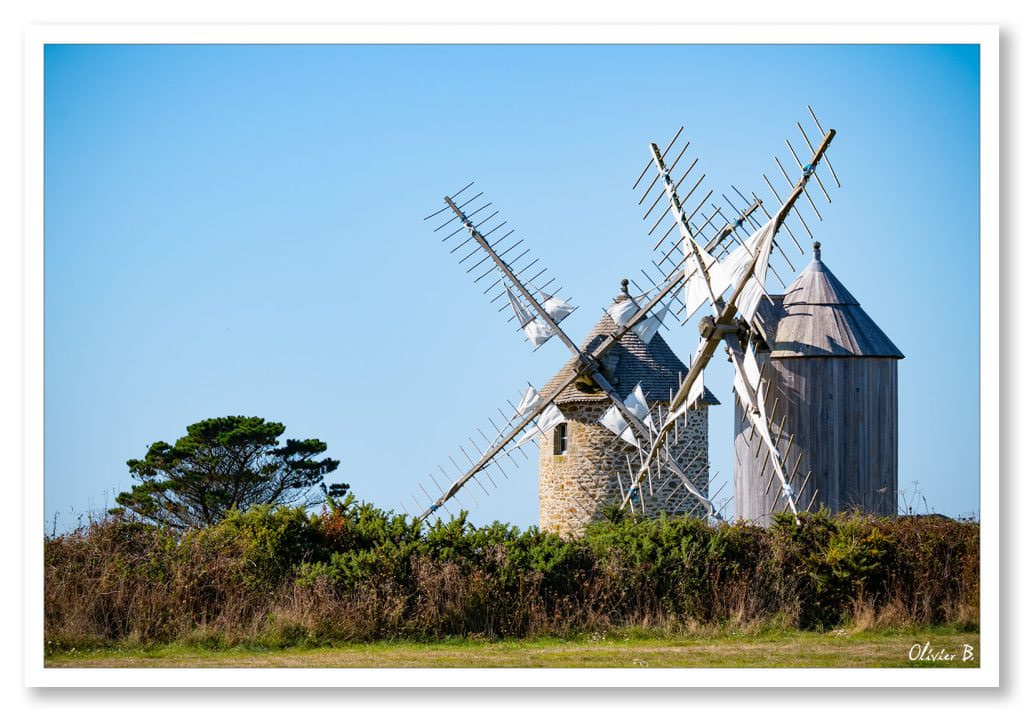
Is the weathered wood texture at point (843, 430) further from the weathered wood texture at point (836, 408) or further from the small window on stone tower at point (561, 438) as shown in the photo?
the small window on stone tower at point (561, 438)

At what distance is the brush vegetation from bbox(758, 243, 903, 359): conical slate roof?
287 cm

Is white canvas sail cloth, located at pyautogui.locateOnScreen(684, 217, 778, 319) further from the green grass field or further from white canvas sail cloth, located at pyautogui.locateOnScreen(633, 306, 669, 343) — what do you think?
the green grass field

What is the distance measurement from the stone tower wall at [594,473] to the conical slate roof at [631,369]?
0.23 m

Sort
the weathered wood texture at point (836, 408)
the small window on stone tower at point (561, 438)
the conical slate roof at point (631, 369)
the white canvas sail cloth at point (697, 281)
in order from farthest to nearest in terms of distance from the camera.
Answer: the small window on stone tower at point (561, 438), the conical slate roof at point (631, 369), the white canvas sail cloth at point (697, 281), the weathered wood texture at point (836, 408)

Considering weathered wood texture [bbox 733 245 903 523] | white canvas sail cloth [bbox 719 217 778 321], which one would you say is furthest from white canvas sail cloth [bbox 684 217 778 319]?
weathered wood texture [bbox 733 245 903 523]

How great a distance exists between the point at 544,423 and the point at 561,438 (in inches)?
14.8

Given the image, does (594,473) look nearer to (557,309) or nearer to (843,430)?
(557,309)

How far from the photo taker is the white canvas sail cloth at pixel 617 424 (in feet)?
77.7

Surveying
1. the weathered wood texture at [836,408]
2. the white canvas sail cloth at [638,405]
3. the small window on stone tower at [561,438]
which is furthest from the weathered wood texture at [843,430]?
the small window on stone tower at [561,438]

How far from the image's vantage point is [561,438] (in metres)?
24.5

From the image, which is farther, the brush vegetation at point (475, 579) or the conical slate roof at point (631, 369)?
the conical slate roof at point (631, 369)
